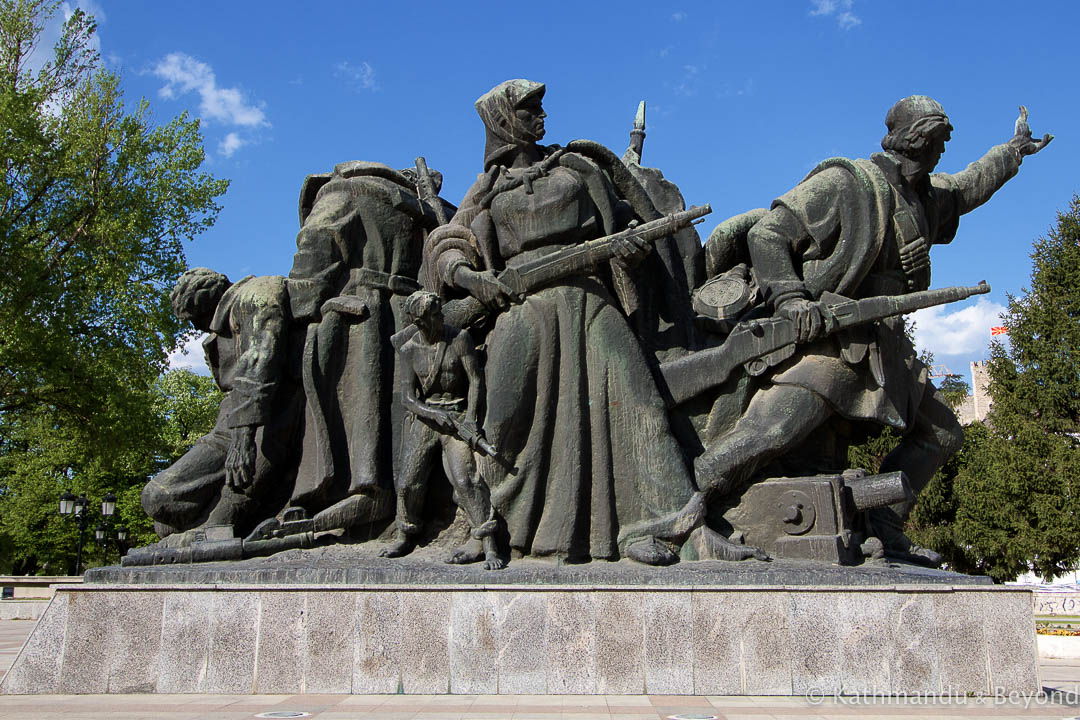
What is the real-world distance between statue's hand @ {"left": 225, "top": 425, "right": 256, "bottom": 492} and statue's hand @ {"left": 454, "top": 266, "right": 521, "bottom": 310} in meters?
2.14

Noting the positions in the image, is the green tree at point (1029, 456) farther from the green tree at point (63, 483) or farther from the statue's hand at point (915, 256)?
the green tree at point (63, 483)

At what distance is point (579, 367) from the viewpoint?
678cm

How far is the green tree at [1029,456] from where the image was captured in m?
21.8

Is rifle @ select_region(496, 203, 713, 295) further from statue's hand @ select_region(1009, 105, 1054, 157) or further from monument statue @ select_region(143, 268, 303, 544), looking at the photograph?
statue's hand @ select_region(1009, 105, 1054, 157)

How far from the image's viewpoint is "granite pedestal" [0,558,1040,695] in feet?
18.3

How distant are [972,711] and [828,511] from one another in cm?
165

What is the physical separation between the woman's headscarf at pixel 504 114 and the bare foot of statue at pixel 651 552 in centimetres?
345

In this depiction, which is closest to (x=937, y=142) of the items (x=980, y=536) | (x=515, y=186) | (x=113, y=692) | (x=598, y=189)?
(x=598, y=189)

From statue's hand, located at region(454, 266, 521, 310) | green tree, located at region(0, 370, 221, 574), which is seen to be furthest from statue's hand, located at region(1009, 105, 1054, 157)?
green tree, located at region(0, 370, 221, 574)

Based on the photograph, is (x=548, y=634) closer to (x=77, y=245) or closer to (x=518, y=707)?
(x=518, y=707)

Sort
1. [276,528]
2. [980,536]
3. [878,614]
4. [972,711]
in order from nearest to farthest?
[972,711] < [878,614] < [276,528] < [980,536]

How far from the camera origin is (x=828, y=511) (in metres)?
6.43

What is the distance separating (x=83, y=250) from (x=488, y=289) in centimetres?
1645

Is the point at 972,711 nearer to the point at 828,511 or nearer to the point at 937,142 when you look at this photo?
the point at 828,511
